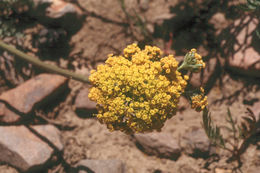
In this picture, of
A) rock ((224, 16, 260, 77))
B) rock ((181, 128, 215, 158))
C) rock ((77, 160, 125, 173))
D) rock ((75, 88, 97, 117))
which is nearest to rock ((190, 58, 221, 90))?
rock ((224, 16, 260, 77))

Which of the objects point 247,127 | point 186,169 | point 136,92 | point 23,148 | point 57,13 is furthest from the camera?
point 57,13

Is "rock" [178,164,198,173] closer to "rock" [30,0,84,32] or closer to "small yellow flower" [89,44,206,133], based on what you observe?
"small yellow flower" [89,44,206,133]

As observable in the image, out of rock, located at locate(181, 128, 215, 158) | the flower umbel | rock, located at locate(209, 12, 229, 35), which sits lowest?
rock, located at locate(181, 128, 215, 158)

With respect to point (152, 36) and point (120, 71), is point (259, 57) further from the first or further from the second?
point (120, 71)

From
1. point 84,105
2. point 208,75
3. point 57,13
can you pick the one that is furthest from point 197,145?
point 57,13

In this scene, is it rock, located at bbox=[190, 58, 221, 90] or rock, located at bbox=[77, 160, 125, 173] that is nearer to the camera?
rock, located at bbox=[77, 160, 125, 173]

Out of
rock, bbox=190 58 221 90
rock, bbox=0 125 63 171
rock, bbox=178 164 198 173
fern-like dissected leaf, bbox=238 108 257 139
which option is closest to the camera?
fern-like dissected leaf, bbox=238 108 257 139

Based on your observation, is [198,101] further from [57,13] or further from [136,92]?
[57,13]
